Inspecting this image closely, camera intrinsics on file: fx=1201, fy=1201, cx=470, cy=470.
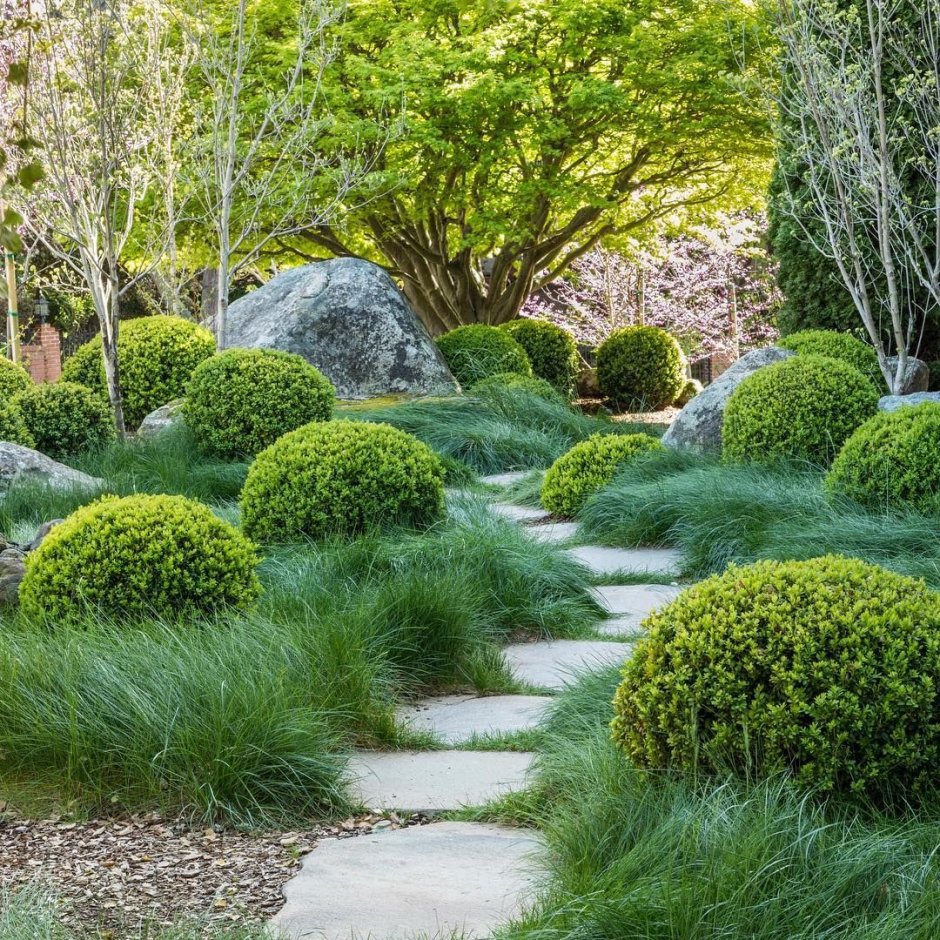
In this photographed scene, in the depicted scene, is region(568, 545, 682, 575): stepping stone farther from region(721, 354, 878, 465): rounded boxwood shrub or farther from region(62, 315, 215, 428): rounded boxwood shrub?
region(62, 315, 215, 428): rounded boxwood shrub

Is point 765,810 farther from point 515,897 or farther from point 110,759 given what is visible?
point 110,759

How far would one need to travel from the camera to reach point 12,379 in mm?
10500

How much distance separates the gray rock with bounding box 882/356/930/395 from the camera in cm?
959

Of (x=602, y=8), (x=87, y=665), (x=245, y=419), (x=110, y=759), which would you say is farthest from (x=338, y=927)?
(x=602, y=8)

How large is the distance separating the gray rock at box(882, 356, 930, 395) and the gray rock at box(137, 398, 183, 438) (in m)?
6.10

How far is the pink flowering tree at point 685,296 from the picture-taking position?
20.2 m

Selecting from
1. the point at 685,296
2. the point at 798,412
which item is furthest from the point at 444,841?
the point at 685,296

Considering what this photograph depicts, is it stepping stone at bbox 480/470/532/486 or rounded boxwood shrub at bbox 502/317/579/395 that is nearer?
stepping stone at bbox 480/470/532/486

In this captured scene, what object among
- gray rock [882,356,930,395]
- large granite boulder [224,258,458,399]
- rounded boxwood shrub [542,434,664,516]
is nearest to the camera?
rounded boxwood shrub [542,434,664,516]

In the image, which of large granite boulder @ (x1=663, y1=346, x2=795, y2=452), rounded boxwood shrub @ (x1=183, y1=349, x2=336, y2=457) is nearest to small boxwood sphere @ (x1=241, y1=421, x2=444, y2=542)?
rounded boxwood shrub @ (x1=183, y1=349, x2=336, y2=457)

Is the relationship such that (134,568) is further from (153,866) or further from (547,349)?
(547,349)

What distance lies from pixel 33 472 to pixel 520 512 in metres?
3.42

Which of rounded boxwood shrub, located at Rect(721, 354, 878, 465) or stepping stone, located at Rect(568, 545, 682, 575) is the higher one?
rounded boxwood shrub, located at Rect(721, 354, 878, 465)

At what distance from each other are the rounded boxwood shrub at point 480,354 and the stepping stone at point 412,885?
409 inches
